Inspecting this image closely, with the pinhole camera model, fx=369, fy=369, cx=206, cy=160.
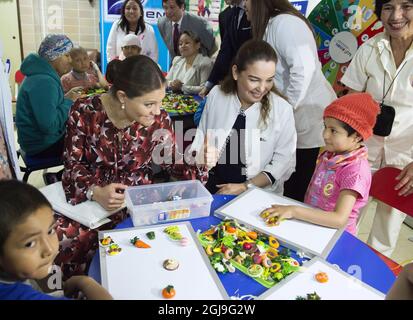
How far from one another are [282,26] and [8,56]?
4654mm

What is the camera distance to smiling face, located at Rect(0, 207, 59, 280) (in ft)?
2.89

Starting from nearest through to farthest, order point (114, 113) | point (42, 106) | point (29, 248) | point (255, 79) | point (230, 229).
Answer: point (29, 248) → point (230, 229) → point (114, 113) → point (255, 79) → point (42, 106)

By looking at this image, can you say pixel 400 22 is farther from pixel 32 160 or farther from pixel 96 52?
pixel 96 52

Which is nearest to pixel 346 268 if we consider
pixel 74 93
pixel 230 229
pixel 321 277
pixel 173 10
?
pixel 321 277

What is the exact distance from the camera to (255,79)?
1870 millimetres

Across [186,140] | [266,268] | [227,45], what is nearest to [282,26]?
[227,45]

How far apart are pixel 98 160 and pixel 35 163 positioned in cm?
116

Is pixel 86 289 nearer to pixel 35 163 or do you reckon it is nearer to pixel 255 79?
pixel 255 79

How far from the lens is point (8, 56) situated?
5.36m

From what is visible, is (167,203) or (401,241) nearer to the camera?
(167,203)

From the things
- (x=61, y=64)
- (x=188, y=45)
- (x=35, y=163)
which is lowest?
(x=35, y=163)

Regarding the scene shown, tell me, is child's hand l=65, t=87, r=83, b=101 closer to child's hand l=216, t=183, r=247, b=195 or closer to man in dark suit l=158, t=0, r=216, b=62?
man in dark suit l=158, t=0, r=216, b=62

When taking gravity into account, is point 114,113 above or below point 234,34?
below

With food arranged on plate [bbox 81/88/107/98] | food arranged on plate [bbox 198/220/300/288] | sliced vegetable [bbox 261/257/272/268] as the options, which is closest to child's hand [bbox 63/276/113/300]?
food arranged on plate [bbox 198/220/300/288]
